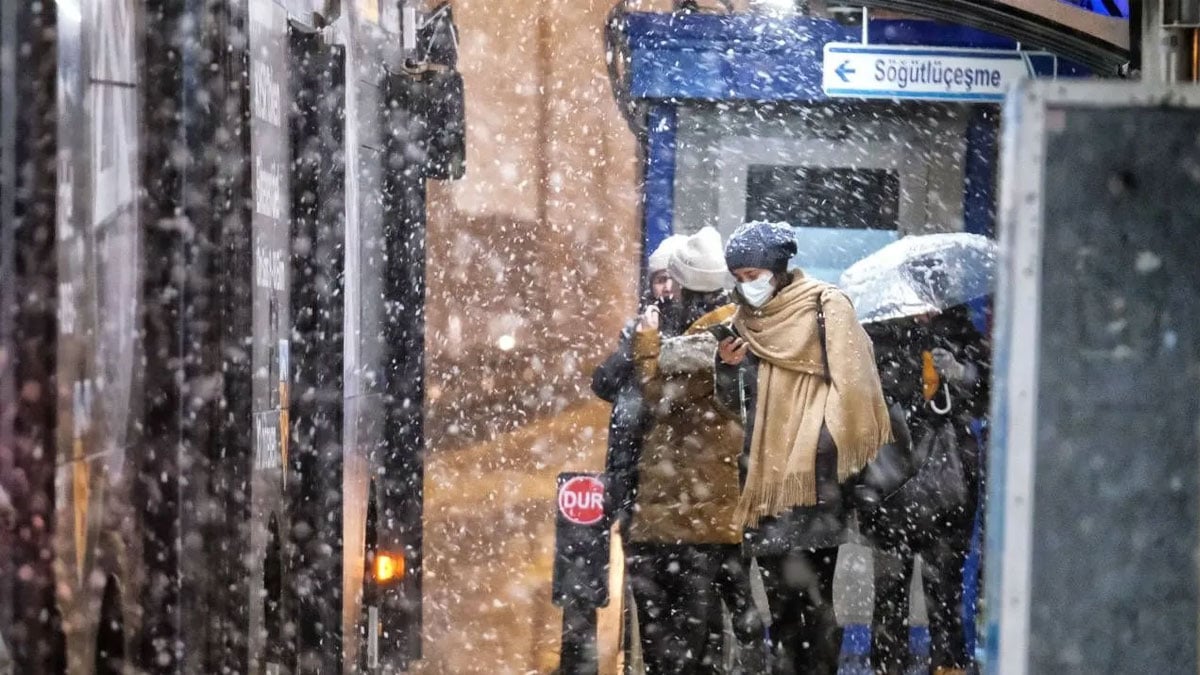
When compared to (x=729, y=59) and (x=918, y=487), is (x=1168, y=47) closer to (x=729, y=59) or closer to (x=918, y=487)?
(x=918, y=487)

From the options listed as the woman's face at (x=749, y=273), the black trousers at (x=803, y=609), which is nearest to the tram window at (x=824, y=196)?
the woman's face at (x=749, y=273)

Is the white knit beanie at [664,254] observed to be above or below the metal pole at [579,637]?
above

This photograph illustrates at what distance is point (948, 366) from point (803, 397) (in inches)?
35.5

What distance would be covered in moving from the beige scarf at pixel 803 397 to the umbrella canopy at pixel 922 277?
0.67 m

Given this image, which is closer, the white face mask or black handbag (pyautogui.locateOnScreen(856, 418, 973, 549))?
the white face mask

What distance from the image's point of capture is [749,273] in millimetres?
5680

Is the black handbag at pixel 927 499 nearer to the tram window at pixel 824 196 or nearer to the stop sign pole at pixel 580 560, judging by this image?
the stop sign pole at pixel 580 560

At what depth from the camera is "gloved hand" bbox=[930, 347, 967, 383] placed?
6199 millimetres

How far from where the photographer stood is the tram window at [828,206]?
8141 millimetres

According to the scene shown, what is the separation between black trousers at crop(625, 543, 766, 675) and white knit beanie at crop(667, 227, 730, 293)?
1.00 m

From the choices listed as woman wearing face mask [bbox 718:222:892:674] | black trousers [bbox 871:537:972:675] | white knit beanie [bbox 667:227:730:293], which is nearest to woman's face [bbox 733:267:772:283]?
woman wearing face mask [bbox 718:222:892:674]

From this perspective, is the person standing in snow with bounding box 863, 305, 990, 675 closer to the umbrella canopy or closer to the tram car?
the umbrella canopy

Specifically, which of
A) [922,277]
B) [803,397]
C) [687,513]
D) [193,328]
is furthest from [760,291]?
[193,328]

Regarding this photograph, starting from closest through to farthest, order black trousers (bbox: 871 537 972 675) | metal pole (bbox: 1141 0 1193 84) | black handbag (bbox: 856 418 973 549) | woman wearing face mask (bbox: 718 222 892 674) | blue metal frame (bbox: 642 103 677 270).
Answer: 1. metal pole (bbox: 1141 0 1193 84)
2. woman wearing face mask (bbox: 718 222 892 674)
3. black handbag (bbox: 856 418 973 549)
4. black trousers (bbox: 871 537 972 675)
5. blue metal frame (bbox: 642 103 677 270)
